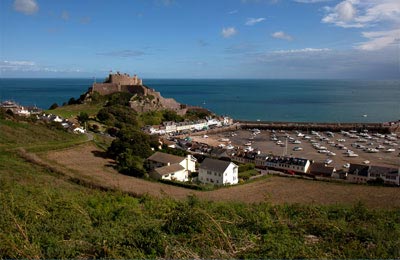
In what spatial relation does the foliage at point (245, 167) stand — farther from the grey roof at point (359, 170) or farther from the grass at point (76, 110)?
the grass at point (76, 110)

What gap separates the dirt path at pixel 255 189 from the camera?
47.2 ft

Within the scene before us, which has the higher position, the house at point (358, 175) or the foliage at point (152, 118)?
the foliage at point (152, 118)

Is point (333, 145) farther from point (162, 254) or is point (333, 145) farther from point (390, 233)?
point (162, 254)

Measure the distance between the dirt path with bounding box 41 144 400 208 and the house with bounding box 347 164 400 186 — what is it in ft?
6.98

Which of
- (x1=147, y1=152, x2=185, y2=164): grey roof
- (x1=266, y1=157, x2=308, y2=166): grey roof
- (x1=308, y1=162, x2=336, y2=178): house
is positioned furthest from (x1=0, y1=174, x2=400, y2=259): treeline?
(x1=266, y1=157, x2=308, y2=166): grey roof

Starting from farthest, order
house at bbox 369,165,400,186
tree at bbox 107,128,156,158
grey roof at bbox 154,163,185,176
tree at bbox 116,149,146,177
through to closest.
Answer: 1. tree at bbox 107,128,156,158
2. house at bbox 369,165,400,186
3. grey roof at bbox 154,163,185,176
4. tree at bbox 116,149,146,177

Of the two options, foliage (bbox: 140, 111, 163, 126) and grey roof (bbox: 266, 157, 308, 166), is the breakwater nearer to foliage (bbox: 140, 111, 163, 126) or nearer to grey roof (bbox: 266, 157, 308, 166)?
foliage (bbox: 140, 111, 163, 126)

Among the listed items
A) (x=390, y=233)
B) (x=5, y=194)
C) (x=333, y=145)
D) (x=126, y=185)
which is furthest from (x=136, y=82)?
(x=390, y=233)

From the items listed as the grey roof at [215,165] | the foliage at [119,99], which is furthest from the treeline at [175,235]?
the foliage at [119,99]

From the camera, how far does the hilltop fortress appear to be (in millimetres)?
44631

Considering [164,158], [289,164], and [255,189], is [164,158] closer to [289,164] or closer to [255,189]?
[255,189]

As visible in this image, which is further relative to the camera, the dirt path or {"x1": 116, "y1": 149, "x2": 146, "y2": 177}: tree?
{"x1": 116, "y1": 149, "x2": 146, "y2": 177}: tree

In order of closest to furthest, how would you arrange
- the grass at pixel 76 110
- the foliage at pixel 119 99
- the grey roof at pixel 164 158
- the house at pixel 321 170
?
the grey roof at pixel 164 158 < the house at pixel 321 170 < the grass at pixel 76 110 < the foliage at pixel 119 99

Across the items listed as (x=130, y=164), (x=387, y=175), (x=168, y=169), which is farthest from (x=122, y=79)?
(x=387, y=175)
